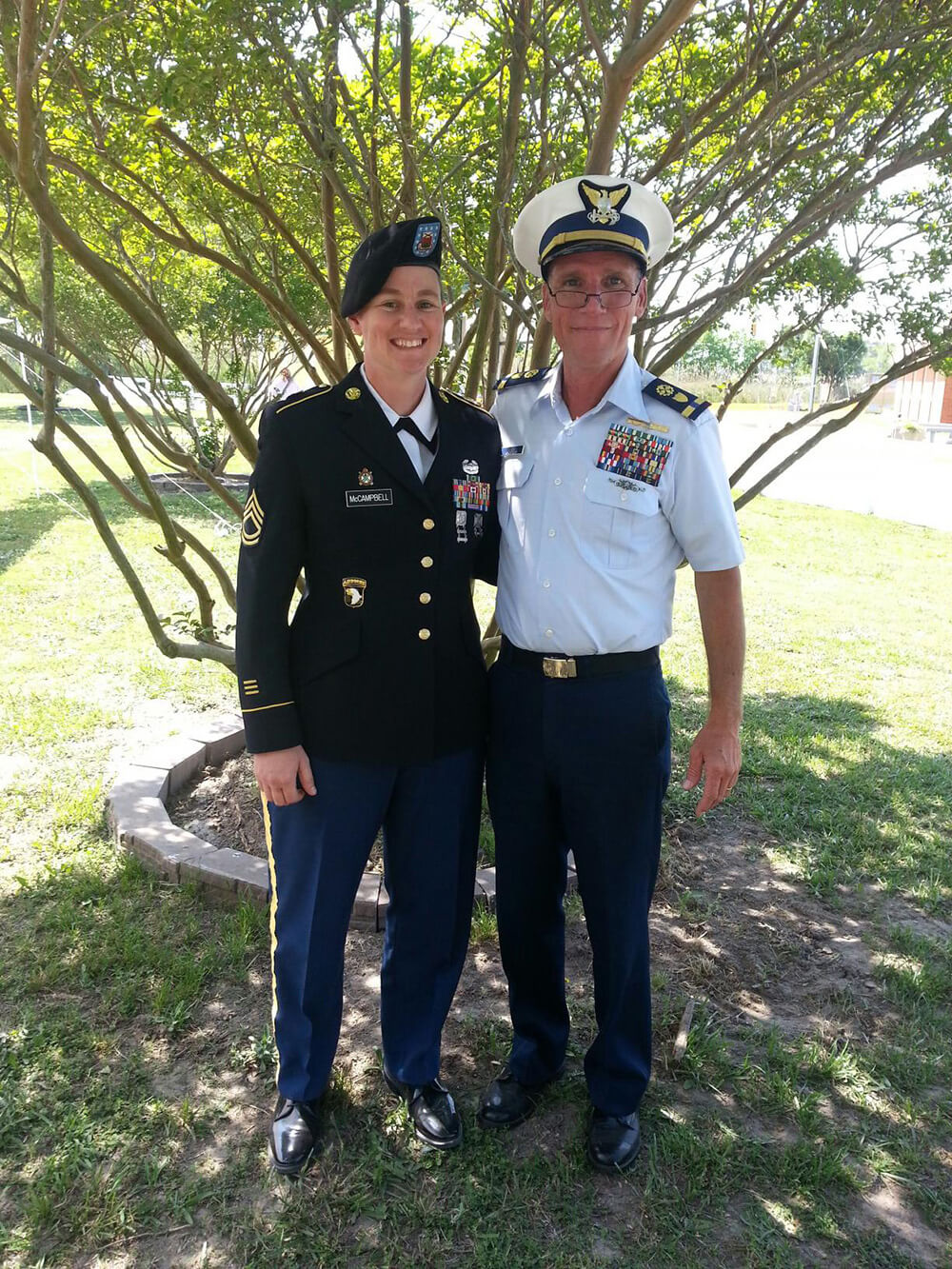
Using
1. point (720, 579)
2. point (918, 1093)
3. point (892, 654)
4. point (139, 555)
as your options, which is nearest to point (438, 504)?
point (720, 579)

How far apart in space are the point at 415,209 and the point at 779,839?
2.98 metres

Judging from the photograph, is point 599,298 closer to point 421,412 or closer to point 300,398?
point 421,412

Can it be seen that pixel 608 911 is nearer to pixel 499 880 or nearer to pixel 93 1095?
pixel 499 880

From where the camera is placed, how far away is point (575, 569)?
2191mm

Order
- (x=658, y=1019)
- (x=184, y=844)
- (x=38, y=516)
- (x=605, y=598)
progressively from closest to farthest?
(x=605, y=598)
(x=658, y=1019)
(x=184, y=844)
(x=38, y=516)

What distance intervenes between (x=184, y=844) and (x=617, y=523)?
7.46 ft

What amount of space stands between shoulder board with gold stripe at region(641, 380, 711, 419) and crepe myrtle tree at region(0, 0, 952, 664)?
3.12ft

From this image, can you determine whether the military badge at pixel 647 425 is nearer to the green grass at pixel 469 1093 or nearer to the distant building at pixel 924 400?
the green grass at pixel 469 1093

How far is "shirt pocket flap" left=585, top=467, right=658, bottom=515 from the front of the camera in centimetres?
218

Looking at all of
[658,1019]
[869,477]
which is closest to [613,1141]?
[658,1019]

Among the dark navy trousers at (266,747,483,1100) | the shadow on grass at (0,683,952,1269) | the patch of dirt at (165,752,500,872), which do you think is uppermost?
the dark navy trousers at (266,747,483,1100)

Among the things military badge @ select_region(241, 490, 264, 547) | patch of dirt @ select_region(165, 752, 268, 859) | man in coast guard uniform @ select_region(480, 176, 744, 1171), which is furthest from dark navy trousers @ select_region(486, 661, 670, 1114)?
patch of dirt @ select_region(165, 752, 268, 859)

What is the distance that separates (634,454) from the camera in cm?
219

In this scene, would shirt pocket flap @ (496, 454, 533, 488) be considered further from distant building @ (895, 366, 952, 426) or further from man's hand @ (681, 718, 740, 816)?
distant building @ (895, 366, 952, 426)
